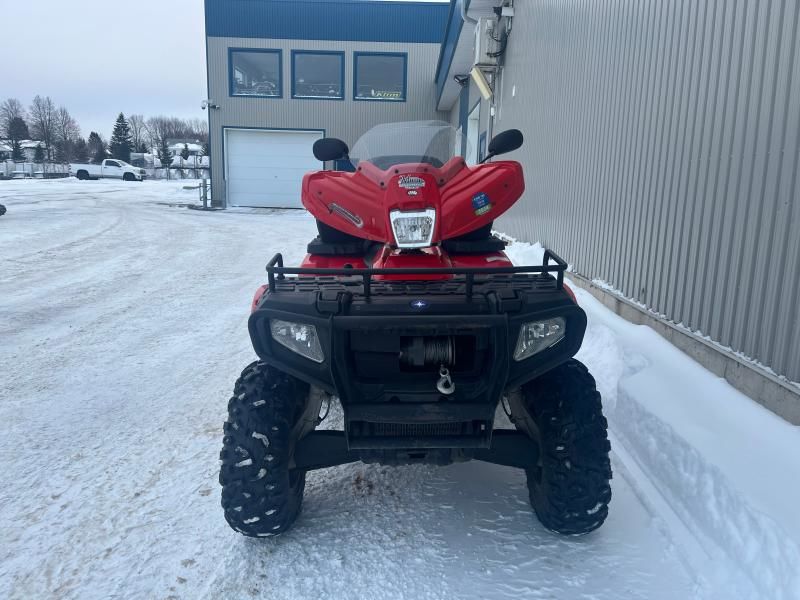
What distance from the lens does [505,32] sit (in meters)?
11.5

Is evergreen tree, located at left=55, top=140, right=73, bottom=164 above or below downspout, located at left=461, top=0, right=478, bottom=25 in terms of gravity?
below

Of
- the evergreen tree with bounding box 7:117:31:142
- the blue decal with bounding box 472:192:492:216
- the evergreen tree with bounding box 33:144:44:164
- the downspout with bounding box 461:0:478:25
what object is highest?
the evergreen tree with bounding box 7:117:31:142

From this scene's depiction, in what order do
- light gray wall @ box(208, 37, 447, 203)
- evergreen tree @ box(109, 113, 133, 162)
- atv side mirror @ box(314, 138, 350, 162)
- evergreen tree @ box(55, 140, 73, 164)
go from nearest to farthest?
atv side mirror @ box(314, 138, 350, 162) → light gray wall @ box(208, 37, 447, 203) → evergreen tree @ box(55, 140, 73, 164) → evergreen tree @ box(109, 113, 133, 162)

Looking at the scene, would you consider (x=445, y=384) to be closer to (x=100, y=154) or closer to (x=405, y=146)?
(x=405, y=146)

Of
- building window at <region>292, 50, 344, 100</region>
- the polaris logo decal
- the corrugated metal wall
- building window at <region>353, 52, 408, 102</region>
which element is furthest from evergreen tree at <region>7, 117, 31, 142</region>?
the polaris logo decal

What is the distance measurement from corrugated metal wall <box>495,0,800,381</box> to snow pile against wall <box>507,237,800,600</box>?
0.32m

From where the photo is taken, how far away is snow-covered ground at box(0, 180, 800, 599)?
2.20m

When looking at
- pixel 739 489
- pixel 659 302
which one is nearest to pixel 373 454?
pixel 739 489

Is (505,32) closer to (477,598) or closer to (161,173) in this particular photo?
(477,598)

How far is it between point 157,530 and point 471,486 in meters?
1.37

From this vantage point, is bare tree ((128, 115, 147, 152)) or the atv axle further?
bare tree ((128, 115, 147, 152))

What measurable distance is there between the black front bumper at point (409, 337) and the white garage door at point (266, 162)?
2081cm

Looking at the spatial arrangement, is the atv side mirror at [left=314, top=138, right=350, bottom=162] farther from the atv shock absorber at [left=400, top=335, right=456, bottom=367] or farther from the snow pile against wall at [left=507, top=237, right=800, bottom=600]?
the snow pile against wall at [left=507, top=237, right=800, bottom=600]

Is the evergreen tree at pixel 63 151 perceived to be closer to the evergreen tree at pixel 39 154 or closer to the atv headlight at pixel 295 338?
the evergreen tree at pixel 39 154
